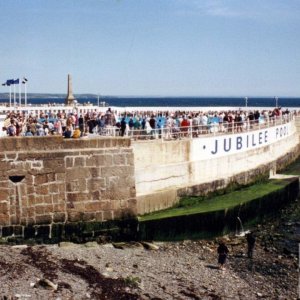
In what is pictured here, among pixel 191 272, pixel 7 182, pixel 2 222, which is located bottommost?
pixel 191 272

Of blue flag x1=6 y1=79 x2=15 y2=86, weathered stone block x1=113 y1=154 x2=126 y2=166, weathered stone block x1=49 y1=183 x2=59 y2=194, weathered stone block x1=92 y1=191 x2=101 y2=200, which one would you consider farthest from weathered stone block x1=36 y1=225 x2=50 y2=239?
blue flag x1=6 y1=79 x2=15 y2=86

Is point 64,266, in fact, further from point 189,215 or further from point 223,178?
point 223,178

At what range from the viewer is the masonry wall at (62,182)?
54.4 feet

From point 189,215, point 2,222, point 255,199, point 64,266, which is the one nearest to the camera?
point 64,266

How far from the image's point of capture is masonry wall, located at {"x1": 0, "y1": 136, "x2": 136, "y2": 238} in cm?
1658

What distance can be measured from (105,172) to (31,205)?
258 cm

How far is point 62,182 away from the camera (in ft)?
56.0

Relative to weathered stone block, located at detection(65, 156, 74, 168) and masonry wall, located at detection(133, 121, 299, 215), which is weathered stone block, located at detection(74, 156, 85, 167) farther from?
masonry wall, located at detection(133, 121, 299, 215)

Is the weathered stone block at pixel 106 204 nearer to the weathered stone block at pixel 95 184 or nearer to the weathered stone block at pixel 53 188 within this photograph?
the weathered stone block at pixel 95 184

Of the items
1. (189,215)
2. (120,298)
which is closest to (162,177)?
(189,215)

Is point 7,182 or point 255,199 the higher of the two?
point 7,182

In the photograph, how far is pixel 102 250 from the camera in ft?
55.3

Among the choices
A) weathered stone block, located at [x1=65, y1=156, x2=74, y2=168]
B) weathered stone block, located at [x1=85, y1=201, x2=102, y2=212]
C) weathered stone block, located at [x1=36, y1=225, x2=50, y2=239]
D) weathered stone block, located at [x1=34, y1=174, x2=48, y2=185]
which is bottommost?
weathered stone block, located at [x1=36, y1=225, x2=50, y2=239]

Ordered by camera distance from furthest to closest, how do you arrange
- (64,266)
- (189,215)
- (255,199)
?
(255,199) → (189,215) → (64,266)
